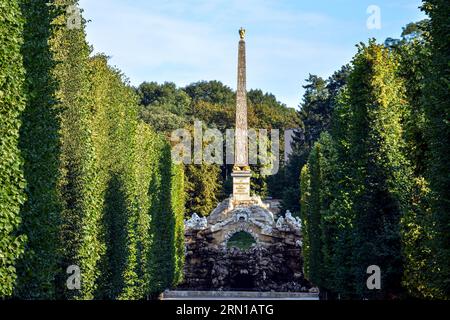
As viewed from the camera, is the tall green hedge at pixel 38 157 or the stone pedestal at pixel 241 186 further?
the stone pedestal at pixel 241 186

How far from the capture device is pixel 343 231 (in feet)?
107

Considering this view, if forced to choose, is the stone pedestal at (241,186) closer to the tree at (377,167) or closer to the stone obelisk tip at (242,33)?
the stone obelisk tip at (242,33)

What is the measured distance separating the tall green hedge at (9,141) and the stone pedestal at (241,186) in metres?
71.0

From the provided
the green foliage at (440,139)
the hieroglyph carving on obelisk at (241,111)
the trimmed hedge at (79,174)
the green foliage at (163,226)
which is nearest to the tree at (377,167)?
the green foliage at (440,139)

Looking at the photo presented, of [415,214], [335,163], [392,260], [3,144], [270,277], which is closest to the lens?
[3,144]

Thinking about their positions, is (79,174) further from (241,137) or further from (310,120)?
(310,120)

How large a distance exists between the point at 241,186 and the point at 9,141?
72979mm

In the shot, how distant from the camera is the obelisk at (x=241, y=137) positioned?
8562cm

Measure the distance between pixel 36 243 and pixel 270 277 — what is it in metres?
49.1

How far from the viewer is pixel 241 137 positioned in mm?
87312

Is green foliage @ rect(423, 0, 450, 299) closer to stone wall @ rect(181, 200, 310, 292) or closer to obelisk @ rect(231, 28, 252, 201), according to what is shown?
stone wall @ rect(181, 200, 310, 292)

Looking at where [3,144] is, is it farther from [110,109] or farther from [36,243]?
[110,109]

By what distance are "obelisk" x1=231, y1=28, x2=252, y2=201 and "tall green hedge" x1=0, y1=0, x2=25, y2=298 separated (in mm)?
68278
